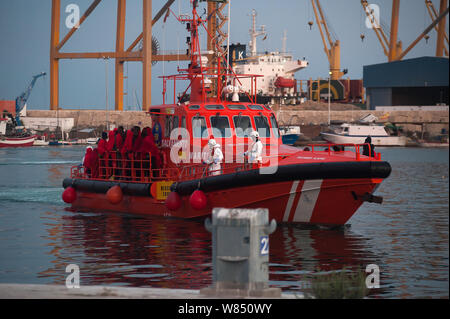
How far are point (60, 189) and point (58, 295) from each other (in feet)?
56.1

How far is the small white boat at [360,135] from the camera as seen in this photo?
51.7 metres

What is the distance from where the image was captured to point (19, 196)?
20.5 meters

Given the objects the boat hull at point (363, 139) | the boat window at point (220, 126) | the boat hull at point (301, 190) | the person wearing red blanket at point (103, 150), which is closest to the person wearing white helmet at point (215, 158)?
the boat hull at point (301, 190)

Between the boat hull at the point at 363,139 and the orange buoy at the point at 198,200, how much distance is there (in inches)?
1548

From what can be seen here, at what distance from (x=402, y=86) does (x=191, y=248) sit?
46.9m

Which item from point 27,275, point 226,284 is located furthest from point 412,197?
point 226,284

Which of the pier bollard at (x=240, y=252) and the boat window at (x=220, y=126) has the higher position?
the boat window at (x=220, y=126)

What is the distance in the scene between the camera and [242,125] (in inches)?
539

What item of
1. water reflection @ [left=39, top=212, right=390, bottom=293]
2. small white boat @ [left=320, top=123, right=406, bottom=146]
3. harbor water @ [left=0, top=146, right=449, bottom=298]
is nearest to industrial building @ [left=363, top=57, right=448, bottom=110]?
small white boat @ [left=320, top=123, right=406, bottom=146]

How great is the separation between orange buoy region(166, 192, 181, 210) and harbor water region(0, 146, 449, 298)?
40 centimetres

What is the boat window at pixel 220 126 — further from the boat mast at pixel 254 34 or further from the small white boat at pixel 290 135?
the boat mast at pixel 254 34

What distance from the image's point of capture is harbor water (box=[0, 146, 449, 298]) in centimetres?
881

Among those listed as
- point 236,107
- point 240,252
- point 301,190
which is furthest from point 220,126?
point 240,252
